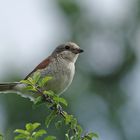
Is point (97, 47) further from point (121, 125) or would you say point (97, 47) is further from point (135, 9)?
point (121, 125)

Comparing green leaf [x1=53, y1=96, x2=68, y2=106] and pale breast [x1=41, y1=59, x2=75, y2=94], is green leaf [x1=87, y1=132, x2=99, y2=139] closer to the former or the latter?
green leaf [x1=53, y1=96, x2=68, y2=106]

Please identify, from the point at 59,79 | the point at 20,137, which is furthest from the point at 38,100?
the point at 59,79

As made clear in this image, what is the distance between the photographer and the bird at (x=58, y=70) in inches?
273

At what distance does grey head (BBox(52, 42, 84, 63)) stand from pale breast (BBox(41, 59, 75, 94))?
0.73 ft

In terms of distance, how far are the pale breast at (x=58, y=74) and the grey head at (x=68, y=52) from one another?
0.73 feet

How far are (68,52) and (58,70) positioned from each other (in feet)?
1.79

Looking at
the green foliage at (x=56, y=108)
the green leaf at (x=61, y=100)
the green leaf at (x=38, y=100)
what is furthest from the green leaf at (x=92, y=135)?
the green leaf at (x=38, y=100)

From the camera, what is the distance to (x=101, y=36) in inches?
898

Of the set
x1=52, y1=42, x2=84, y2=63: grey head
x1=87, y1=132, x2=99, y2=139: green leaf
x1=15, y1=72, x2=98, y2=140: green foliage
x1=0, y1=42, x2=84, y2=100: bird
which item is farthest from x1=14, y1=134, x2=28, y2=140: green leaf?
x1=52, y1=42, x2=84, y2=63: grey head

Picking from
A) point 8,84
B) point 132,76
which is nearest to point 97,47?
point 132,76

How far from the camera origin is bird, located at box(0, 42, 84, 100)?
6938mm

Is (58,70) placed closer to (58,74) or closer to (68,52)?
(58,74)

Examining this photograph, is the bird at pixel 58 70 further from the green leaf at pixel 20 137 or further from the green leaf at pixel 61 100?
the green leaf at pixel 20 137

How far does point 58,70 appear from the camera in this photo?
7039 millimetres
